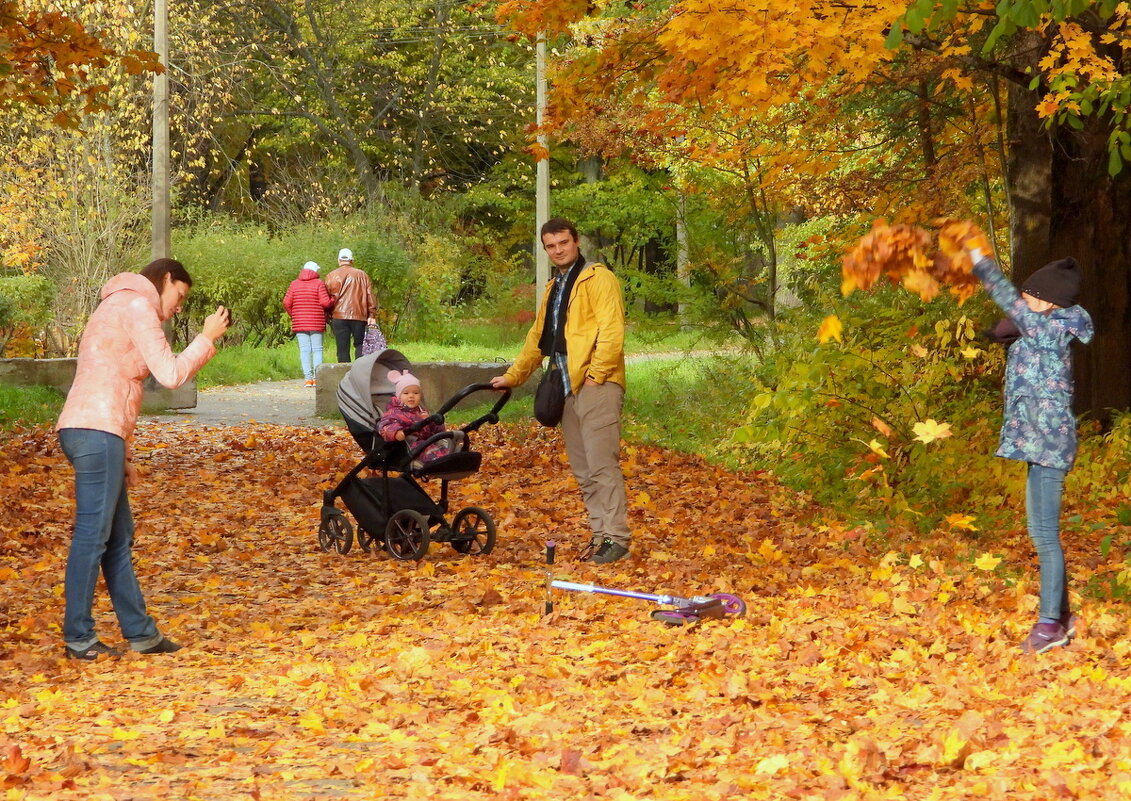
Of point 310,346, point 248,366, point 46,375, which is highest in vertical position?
point 310,346

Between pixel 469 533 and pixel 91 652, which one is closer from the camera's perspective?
pixel 91 652

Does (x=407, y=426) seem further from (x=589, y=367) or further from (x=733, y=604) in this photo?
(x=733, y=604)

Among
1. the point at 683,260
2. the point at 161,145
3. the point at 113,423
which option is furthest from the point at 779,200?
the point at 113,423

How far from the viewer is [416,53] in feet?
137

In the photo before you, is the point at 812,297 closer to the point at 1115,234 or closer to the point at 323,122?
the point at 1115,234

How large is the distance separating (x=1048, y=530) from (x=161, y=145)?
735 inches

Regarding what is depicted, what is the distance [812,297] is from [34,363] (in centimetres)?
1026

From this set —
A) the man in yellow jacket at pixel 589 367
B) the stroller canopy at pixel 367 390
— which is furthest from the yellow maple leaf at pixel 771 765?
the stroller canopy at pixel 367 390

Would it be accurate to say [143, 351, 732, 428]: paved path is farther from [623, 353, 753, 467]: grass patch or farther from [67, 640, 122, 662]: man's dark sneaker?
[67, 640, 122, 662]: man's dark sneaker

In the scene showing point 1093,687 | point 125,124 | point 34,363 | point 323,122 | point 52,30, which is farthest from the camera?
point 323,122

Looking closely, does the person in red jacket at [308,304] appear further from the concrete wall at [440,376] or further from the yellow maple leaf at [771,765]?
the yellow maple leaf at [771,765]

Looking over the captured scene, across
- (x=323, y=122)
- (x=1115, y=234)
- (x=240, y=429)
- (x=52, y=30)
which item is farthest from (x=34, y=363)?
(x=323, y=122)

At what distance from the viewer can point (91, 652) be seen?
22.3ft

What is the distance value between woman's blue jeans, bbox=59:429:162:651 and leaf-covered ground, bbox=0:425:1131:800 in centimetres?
17
